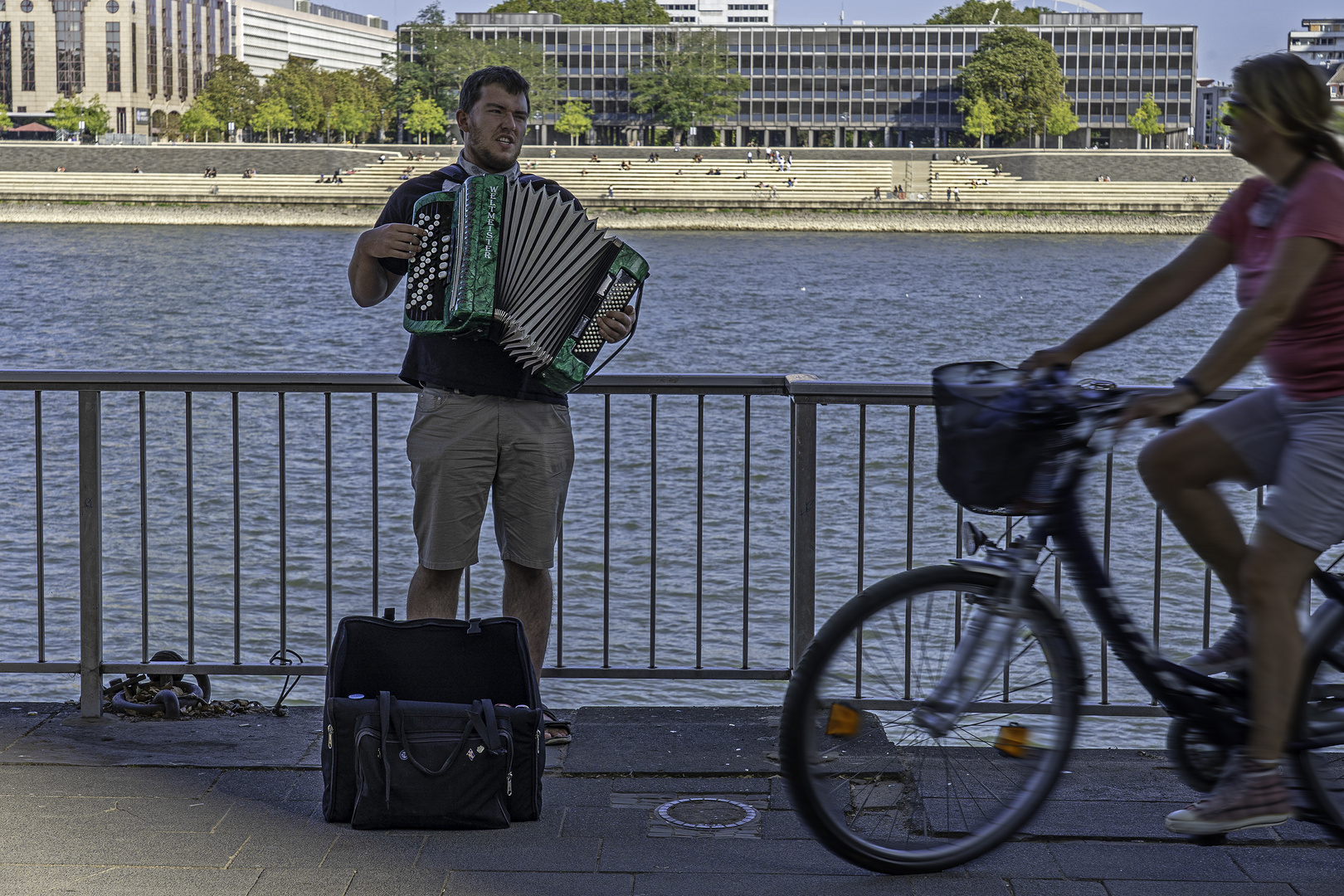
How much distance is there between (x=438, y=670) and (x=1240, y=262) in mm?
2083

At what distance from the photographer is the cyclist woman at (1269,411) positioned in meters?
2.85

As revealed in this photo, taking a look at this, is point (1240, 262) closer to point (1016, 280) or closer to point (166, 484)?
point (166, 484)

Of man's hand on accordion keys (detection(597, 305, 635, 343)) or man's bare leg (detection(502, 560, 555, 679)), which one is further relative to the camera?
man's bare leg (detection(502, 560, 555, 679))

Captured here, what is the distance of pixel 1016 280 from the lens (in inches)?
2291

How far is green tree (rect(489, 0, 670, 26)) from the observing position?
138375 mm

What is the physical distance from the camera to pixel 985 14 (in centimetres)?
13212

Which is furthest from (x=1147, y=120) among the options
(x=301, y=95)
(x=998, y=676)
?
(x=998, y=676)

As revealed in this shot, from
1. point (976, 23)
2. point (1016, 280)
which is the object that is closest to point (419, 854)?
point (1016, 280)

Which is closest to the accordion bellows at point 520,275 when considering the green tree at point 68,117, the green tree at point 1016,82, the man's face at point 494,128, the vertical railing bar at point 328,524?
the man's face at point 494,128

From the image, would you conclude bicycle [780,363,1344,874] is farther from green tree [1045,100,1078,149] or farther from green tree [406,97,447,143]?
green tree [406,97,447,143]

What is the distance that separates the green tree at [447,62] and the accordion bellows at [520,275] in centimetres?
11316

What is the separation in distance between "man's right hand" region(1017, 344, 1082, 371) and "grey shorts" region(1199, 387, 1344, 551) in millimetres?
396

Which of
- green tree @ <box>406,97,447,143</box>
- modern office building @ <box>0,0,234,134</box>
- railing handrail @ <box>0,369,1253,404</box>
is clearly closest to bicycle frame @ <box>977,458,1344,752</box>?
railing handrail @ <box>0,369,1253,404</box>

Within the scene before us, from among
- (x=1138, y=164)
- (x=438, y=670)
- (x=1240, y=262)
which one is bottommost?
(x=438, y=670)
